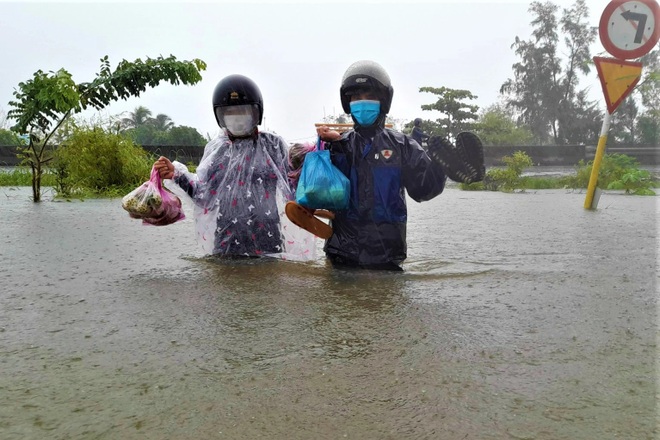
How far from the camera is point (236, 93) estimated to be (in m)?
4.14

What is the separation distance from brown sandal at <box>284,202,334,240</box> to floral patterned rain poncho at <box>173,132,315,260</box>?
0.51m

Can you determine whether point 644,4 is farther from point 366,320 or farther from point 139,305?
point 139,305

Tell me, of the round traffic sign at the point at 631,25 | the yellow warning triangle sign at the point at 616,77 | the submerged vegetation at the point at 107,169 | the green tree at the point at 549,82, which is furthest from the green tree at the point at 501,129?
the round traffic sign at the point at 631,25

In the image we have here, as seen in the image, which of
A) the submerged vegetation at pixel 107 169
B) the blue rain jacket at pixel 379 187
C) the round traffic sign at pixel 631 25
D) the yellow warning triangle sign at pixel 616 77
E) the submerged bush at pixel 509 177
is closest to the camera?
the blue rain jacket at pixel 379 187

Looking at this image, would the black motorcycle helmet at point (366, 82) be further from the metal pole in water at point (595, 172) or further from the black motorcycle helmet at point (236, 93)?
the metal pole in water at point (595, 172)

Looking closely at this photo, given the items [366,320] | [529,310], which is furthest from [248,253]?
[529,310]

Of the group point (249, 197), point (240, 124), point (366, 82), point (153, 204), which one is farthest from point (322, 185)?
point (153, 204)

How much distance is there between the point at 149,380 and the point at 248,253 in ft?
7.53

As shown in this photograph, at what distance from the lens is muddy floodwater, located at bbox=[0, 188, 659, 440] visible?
5.53ft

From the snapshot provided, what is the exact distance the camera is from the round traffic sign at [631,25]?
22.5 feet

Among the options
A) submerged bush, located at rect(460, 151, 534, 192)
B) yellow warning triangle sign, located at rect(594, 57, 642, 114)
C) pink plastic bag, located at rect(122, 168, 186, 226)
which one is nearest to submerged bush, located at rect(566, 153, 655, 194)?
submerged bush, located at rect(460, 151, 534, 192)

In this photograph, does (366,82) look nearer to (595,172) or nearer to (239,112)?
(239,112)

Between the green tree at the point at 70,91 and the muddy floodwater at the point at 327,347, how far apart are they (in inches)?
204

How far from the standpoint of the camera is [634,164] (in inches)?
501
